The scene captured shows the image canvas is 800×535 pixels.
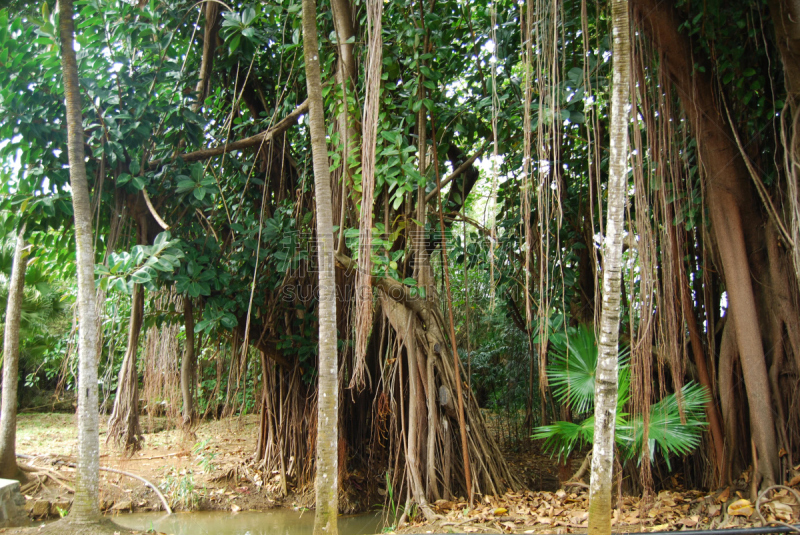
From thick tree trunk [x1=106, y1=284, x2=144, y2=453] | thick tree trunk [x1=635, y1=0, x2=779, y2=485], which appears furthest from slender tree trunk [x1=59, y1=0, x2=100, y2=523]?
thick tree trunk [x1=635, y1=0, x2=779, y2=485]

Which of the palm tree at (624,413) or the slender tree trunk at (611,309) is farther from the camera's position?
the palm tree at (624,413)

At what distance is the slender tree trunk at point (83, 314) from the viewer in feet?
9.62

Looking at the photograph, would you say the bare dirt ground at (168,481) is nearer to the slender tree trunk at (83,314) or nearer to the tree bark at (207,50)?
the slender tree trunk at (83,314)

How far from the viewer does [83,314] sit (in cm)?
296

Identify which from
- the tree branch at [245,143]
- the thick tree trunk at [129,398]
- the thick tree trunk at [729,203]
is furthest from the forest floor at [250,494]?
the tree branch at [245,143]

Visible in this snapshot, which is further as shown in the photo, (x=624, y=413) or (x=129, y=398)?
(x=129, y=398)

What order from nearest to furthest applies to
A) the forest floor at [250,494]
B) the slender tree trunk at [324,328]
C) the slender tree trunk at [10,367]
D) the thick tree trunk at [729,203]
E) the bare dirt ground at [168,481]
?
the slender tree trunk at [324,328] < the forest floor at [250,494] < the thick tree trunk at [729,203] < the slender tree trunk at [10,367] < the bare dirt ground at [168,481]

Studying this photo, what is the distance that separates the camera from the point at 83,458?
2.94 m

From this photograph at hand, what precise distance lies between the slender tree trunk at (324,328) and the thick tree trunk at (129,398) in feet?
6.25

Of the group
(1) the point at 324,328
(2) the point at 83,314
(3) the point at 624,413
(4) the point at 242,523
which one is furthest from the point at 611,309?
(4) the point at 242,523

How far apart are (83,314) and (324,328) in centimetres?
156

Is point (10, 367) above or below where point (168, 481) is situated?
above

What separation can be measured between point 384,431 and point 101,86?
3.39m

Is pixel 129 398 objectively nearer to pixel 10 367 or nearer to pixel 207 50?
pixel 10 367
